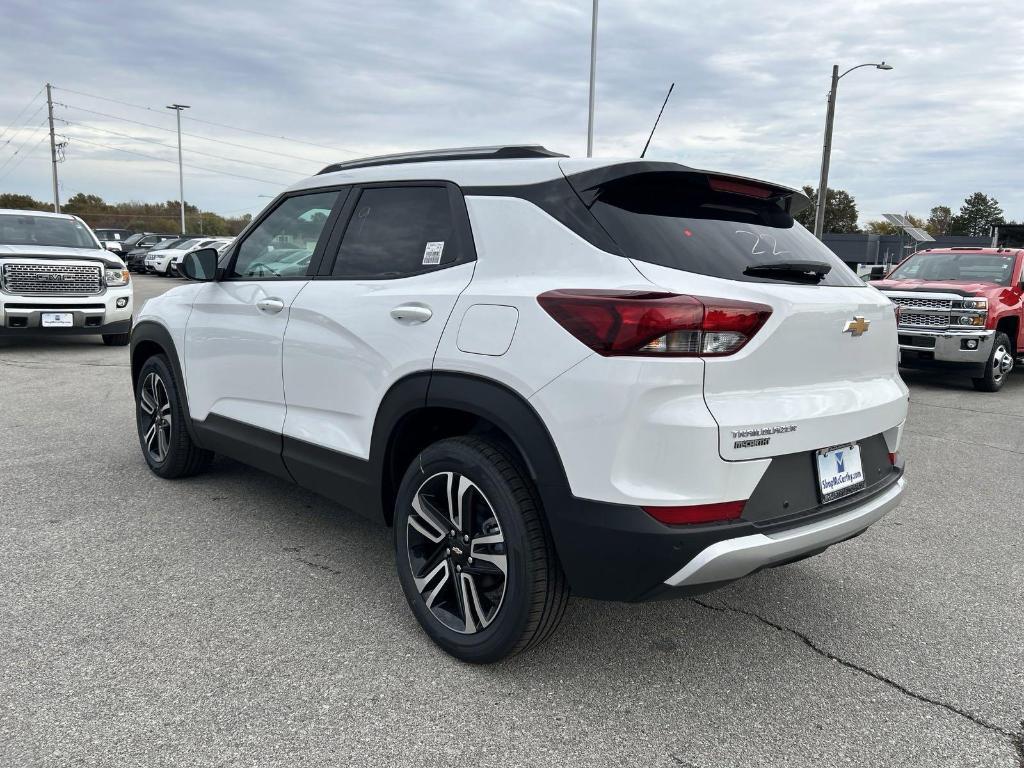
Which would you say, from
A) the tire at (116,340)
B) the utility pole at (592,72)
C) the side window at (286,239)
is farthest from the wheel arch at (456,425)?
the utility pole at (592,72)

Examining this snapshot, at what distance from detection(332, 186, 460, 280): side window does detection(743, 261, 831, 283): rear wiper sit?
1.06m

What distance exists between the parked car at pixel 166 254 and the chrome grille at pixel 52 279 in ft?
67.8

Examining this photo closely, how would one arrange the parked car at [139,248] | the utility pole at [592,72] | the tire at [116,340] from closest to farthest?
1. the tire at [116,340]
2. the utility pole at [592,72]
3. the parked car at [139,248]

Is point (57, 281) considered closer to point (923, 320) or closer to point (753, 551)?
point (753, 551)

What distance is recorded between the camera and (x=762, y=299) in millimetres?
2488

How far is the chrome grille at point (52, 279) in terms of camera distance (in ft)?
33.4

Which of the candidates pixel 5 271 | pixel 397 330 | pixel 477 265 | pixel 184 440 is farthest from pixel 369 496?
pixel 5 271

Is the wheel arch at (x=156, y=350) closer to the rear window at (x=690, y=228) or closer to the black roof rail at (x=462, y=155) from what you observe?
the black roof rail at (x=462, y=155)

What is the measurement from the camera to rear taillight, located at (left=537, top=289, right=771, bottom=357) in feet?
7.64

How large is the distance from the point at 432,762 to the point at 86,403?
6312mm

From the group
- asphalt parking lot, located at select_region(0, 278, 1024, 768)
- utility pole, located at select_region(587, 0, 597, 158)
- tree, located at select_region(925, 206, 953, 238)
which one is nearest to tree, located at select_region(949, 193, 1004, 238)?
tree, located at select_region(925, 206, 953, 238)

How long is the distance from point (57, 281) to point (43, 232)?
1.12m

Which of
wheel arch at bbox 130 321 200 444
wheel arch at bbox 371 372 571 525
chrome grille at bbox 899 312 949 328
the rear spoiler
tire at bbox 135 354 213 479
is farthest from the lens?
chrome grille at bbox 899 312 949 328

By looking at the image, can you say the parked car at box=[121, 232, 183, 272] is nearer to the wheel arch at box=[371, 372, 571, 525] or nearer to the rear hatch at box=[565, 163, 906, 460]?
the wheel arch at box=[371, 372, 571, 525]
